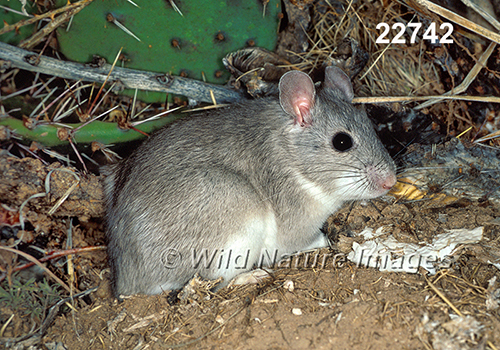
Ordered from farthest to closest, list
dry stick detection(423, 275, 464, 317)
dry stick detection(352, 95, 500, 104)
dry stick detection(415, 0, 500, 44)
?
dry stick detection(352, 95, 500, 104), dry stick detection(415, 0, 500, 44), dry stick detection(423, 275, 464, 317)

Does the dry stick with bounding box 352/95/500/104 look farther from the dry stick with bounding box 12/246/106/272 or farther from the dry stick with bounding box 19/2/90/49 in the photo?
the dry stick with bounding box 12/246/106/272

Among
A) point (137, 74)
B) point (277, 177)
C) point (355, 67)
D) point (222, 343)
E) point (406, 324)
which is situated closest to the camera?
point (406, 324)

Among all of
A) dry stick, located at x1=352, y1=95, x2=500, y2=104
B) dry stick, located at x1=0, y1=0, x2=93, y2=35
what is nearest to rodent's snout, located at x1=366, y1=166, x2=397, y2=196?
dry stick, located at x1=352, y1=95, x2=500, y2=104

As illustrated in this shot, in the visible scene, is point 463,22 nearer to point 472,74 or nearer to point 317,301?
point 472,74

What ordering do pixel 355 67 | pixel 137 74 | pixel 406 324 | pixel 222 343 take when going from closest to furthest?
pixel 406 324
pixel 222 343
pixel 137 74
pixel 355 67

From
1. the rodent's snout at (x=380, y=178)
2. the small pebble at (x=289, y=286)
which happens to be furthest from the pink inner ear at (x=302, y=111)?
the small pebble at (x=289, y=286)

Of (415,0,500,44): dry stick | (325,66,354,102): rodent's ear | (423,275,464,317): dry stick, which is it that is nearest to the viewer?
(423,275,464,317): dry stick

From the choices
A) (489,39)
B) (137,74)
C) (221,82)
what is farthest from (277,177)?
(489,39)

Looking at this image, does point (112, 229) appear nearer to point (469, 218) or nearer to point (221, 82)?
point (221, 82)

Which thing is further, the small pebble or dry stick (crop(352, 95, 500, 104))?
dry stick (crop(352, 95, 500, 104))
